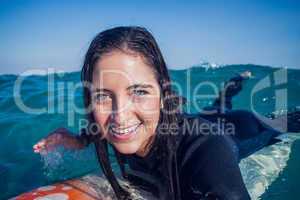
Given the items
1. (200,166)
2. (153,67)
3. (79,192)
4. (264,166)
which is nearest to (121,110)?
(153,67)

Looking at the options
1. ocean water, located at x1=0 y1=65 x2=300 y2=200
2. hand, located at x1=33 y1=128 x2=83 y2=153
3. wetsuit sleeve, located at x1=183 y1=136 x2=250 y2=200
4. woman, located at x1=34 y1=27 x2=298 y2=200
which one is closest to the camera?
wetsuit sleeve, located at x1=183 y1=136 x2=250 y2=200

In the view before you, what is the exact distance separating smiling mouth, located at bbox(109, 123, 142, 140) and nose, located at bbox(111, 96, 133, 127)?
0.07m

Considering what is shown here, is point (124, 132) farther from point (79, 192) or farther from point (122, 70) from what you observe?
point (79, 192)

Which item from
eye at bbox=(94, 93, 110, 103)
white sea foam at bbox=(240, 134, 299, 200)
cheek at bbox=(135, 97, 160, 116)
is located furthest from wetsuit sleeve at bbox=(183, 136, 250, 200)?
white sea foam at bbox=(240, 134, 299, 200)

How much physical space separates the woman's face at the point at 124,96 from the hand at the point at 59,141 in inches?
37.8

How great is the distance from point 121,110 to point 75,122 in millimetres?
5397

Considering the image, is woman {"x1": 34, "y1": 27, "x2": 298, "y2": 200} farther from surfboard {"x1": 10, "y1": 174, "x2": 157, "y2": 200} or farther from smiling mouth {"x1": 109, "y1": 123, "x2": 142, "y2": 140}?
surfboard {"x1": 10, "y1": 174, "x2": 157, "y2": 200}

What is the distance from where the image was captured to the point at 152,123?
2.19 metres

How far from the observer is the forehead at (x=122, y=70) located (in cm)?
193

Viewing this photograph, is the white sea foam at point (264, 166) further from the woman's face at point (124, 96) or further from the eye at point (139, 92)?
the eye at point (139, 92)

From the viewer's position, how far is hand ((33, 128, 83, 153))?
9.48 feet

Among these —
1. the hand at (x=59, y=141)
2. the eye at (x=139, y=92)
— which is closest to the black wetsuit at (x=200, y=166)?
the eye at (x=139, y=92)

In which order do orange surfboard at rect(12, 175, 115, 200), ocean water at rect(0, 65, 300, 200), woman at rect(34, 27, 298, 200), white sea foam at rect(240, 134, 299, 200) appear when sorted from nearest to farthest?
woman at rect(34, 27, 298, 200) < orange surfboard at rect(12, 175, 115, 200) < white sea foam at rect(240, 134, 299, 200) < ocean water at rect(0, 65, 300, 200)

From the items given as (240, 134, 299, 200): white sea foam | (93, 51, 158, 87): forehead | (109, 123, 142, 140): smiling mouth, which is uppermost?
(93, 51, 158, 87): forehead
